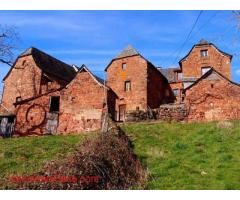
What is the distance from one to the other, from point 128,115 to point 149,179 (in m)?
16.9

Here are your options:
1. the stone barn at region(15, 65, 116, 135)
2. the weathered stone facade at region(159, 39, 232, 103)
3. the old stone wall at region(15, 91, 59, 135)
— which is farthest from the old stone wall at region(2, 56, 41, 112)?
the weathered stone facade at region(159, 39, 232, 103)

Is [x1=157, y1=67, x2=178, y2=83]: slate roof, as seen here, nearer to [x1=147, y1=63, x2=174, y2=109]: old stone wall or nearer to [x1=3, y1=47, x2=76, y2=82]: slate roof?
[x1=147, y1=63, x2=174, y2=109]: old stone wall

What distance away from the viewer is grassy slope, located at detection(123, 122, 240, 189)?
10648mm

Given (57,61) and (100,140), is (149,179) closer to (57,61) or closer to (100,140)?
(100,140)

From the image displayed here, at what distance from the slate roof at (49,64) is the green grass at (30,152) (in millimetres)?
18486

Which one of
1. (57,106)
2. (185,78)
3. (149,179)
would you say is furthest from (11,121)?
(149,179)

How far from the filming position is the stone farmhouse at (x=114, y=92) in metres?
27.2

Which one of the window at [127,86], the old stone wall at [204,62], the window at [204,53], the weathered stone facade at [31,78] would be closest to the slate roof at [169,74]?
the old stone wall at [204,62]

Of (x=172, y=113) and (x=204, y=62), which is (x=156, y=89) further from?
(x=172, y=113)

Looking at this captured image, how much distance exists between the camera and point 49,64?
38406 millimetres

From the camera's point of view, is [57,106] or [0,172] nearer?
[0,172]

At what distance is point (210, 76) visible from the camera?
2836 cm

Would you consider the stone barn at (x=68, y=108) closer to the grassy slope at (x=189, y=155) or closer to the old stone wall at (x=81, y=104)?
the old stone wall at (x=81, y=104)

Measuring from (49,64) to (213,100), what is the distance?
17.8 m
